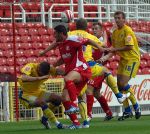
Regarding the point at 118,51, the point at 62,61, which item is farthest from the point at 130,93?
the point at 62,61

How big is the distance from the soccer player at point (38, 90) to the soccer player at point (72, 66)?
0.53 metres

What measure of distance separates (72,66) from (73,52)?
0.24 m

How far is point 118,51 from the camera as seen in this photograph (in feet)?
56.0

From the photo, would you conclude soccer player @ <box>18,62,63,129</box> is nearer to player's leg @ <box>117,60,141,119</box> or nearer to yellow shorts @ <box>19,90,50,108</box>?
yellow shorts @ <box>19,90,50,108</box>

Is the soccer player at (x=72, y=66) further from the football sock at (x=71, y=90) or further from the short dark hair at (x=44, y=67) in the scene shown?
the short dark hair at (x=44, y=67)

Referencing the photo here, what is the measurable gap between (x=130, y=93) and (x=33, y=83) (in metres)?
3.02

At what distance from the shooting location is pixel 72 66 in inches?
565

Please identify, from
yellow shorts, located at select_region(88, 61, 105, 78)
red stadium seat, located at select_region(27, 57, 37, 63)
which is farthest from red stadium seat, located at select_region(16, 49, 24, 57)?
yellow shorts, located at select_region(88, 61, 105, 78)

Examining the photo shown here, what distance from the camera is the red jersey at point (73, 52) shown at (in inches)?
559

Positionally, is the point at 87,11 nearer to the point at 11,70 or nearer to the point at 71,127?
the point at 11,70

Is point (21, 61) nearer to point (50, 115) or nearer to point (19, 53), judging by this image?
point (19, 53)

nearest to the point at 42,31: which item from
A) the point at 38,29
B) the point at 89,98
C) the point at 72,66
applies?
the point at 38,29

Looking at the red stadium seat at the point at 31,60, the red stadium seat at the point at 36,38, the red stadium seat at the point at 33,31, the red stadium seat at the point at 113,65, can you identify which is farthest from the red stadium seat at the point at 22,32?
the red stadium seat at the point at 113,65

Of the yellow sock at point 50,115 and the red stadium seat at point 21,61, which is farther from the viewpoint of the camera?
the red stadium seat at point 21,61
